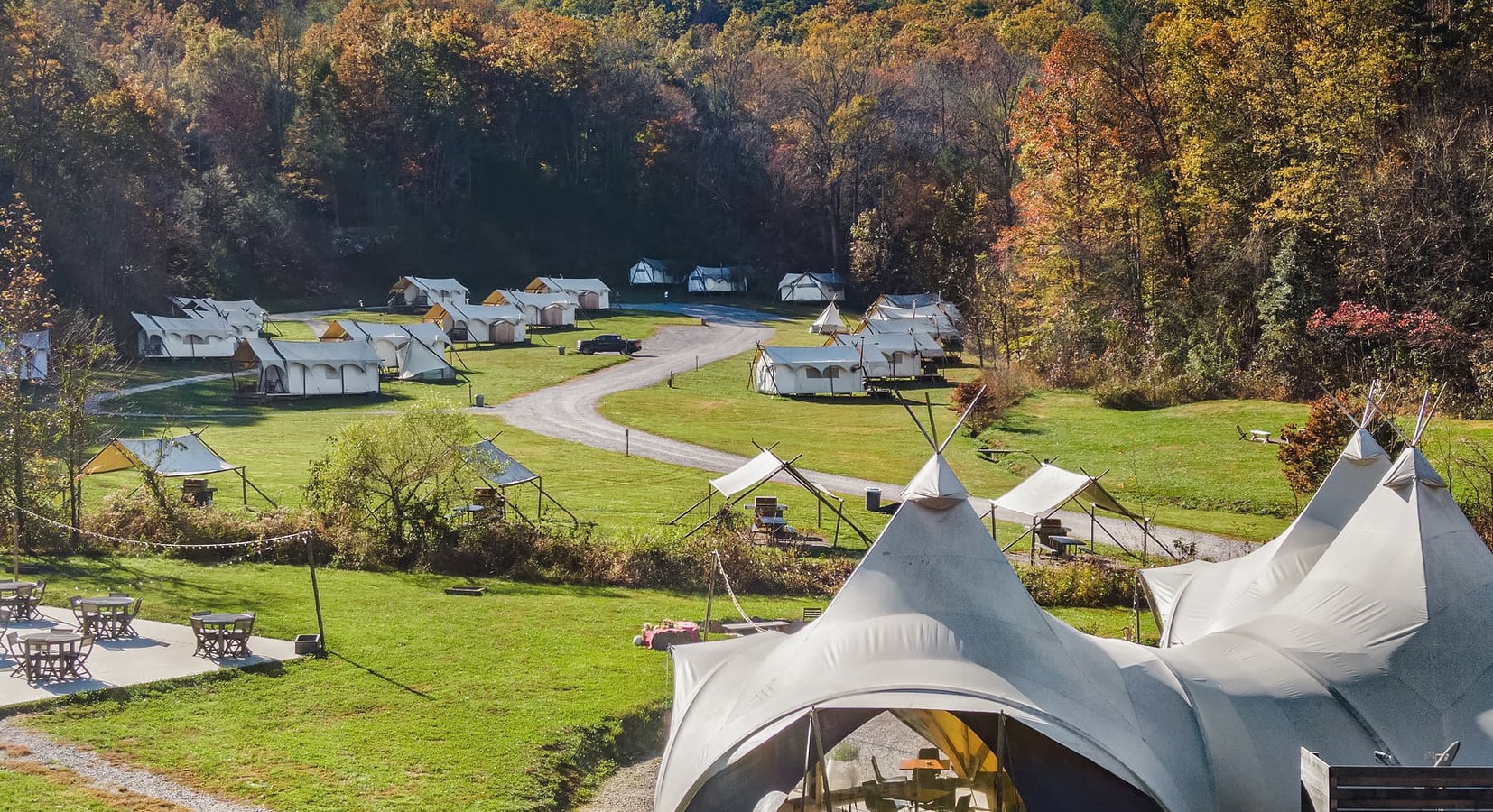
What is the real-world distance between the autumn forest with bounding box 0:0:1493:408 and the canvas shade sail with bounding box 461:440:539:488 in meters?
25.8

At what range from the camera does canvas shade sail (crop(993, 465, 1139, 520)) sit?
91.2 ft

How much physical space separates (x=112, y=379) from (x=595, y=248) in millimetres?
56922

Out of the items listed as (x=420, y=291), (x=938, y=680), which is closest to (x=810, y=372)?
(x=420, y=291)

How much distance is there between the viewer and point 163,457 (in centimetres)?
3039

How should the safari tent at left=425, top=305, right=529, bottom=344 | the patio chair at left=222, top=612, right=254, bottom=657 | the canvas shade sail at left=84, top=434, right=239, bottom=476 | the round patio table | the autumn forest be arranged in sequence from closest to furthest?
A: 1. the patio chair at left=222, top=612, right=254, bottom=657
2. the round patio table
3. the canvas shade sail at left=84, top=434, right=239, bottom=476
4. the autumn forest
5. the safari tent at left=425, top=305, right=529, bottom=344

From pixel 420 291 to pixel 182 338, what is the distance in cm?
2224

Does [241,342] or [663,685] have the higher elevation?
[241,342]

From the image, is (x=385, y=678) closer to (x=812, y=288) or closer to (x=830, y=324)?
(x=830, y=324)

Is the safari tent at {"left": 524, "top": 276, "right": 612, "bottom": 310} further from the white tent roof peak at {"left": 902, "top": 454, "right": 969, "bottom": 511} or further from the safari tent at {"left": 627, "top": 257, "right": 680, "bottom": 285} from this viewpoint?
the white tent roof peak at {"left": 902, "top": 454, "right": 969, "bottom": 511}

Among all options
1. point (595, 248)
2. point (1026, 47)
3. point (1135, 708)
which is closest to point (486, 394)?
point (1135, 708)

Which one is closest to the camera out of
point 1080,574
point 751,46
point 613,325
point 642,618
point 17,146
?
point 642,618

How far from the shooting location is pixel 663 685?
18.6 m

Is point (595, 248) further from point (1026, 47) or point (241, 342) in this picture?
point (241, 342)

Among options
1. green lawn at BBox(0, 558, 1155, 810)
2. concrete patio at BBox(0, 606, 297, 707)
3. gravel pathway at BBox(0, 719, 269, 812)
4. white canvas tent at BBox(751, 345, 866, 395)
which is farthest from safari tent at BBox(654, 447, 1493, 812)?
white canvas tent at BBox(751, 345, 866, 395)
